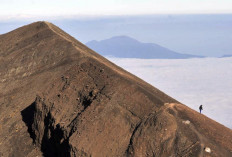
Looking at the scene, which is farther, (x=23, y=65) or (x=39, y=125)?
(x=23, y=65)

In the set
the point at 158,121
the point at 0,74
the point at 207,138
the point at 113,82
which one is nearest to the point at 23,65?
the point at 0,74

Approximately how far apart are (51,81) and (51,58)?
358 inches

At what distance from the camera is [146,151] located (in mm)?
22703

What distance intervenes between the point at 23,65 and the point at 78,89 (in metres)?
18.5

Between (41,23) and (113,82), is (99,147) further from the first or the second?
(41,23)

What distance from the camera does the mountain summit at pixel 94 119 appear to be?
76.4 feet

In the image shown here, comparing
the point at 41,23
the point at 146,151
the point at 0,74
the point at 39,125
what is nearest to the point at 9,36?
the point at 41,23

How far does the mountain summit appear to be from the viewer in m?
23.3

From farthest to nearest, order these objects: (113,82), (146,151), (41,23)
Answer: (41,23) → (113,82) → (146,151)

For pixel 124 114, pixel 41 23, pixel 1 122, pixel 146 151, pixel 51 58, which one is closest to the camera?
pixel 146 151

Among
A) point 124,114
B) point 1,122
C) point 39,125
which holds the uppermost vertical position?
point 124,114

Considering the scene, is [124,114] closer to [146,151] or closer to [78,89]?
[146,151]

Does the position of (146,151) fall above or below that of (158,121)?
below

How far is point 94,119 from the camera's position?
25891 millimetres
